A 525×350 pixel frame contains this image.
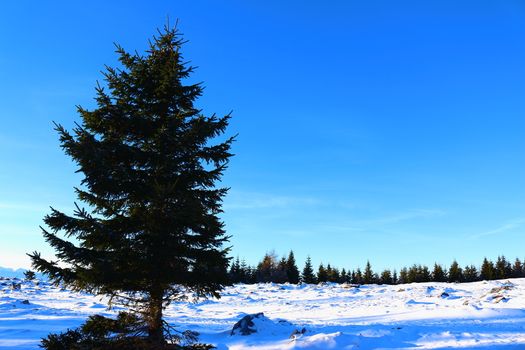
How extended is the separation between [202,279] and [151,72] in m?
5.93

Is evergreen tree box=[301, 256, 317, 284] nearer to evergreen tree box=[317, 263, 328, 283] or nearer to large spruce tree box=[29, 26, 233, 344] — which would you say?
evergreen tree box=[317, 263, 328, 283]

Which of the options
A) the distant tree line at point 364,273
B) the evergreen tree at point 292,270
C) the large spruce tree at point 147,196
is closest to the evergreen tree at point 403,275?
the distant tree line at point 364,273

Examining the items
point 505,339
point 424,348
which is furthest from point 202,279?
point 505,339

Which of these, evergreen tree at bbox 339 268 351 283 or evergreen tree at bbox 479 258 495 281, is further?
evergreen tree at bbox 339 268 351 283

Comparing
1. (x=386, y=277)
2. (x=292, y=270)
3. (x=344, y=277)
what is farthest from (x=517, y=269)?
(x=292, y=270)

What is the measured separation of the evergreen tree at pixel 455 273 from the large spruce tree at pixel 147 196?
7182cm

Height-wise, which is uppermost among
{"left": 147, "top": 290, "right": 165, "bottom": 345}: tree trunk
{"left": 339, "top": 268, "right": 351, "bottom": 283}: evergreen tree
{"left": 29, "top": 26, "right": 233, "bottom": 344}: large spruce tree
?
{"left": 29, "top": 26, "right": 233, "bottom": 344}: large spruce tree

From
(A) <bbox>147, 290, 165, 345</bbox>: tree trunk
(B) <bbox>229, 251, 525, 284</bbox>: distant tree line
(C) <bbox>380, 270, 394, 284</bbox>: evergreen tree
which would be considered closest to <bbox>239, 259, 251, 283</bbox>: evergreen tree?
(B) <bbox>229, 251, 525, 284</bbox>: distant tree line

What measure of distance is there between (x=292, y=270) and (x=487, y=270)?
120 feet

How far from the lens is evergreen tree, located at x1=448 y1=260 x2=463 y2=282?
68.6 meters

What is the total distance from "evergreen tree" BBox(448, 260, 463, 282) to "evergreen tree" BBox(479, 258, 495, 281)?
3722 mm

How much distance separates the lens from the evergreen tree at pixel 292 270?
7569cm

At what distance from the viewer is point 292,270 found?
250 feet

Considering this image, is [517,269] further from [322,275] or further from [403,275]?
[322,275]
